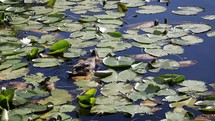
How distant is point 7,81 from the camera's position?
2525 millimetres

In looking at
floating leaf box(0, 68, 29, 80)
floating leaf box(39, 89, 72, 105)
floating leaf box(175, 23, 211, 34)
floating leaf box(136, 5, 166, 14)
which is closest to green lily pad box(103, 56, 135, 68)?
floating leaf box(39, 89, 72, 105)

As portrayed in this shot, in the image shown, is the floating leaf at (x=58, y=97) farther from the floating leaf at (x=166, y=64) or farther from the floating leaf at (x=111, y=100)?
the floating leaf at (x=166, y=64)

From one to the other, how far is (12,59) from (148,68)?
0.89 metres

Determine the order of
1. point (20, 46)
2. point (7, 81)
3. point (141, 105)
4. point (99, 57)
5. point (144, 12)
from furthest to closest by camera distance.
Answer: point (144, 12) → point (20, 46) → point (99, 57) → point (7, 81) → point (141, 105)

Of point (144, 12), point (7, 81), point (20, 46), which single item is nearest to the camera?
point (7, 81)

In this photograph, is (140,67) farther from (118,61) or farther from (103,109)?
(103,109)

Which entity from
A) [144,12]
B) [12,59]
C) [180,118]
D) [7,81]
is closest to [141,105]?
[180,118]

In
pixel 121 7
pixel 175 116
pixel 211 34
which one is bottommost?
pixel 175 116

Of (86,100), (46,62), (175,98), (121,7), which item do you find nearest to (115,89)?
(86,100)

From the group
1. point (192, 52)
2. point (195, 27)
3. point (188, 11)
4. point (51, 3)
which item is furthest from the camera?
point (51, 3)

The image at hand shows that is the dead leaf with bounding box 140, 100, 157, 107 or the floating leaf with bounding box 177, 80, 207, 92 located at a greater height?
the floating leaf with bounding box 177, 80, 207, 92

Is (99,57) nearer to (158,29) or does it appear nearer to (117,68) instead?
(117,68)

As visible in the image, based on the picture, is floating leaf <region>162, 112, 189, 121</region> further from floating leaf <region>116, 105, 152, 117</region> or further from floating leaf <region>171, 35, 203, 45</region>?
floating leaf <region>171, 35, 203, 45</region>

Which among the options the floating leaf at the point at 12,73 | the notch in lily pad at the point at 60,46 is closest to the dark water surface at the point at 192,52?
the notch in lily pad at the point at 60,46
